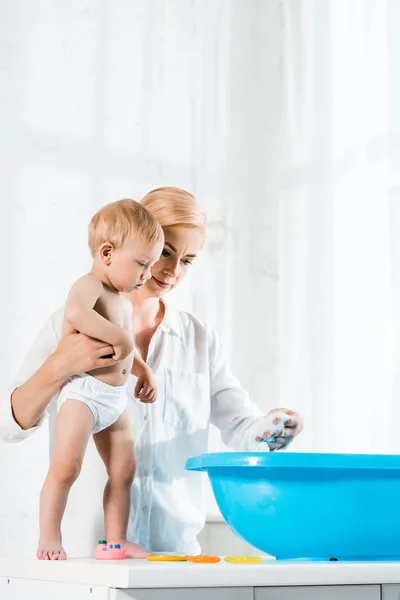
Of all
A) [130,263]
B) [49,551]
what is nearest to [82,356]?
[130,263]

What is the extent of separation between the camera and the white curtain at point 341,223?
2.10m

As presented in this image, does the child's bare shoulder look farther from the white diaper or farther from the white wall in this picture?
the white wall

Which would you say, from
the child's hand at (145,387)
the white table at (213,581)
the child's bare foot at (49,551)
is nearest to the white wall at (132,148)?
the child's hand at (145,387)

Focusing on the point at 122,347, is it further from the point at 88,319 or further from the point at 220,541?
the point at 220,541

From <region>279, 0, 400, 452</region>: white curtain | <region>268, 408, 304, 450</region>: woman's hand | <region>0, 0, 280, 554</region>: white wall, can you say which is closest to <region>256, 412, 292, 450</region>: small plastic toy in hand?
<region>268, 408, 304, 450</region>: woman's hand

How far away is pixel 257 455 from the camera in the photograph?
1060mm

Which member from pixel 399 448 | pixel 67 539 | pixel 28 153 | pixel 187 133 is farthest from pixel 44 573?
pixel 187 133

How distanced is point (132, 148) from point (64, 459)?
135cm

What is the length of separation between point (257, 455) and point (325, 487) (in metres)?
0.09

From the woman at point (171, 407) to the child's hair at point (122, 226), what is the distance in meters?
0.24

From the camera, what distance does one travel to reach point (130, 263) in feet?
4.25

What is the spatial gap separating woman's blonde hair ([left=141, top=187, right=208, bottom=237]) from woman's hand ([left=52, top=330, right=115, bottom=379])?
0.36m

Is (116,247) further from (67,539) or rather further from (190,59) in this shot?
(190,59)

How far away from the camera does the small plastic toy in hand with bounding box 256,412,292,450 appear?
4.74 feet
